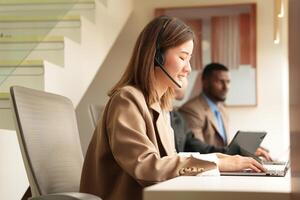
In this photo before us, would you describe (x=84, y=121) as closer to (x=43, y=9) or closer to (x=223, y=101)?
(x=223, y=101)

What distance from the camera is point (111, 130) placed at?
1.96 m

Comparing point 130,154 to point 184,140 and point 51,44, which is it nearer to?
point 51,44

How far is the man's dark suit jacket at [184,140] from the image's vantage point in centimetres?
401

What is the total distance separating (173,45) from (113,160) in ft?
1.58

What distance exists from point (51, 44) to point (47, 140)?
1.44 m

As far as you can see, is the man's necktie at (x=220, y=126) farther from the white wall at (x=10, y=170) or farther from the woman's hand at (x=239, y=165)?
the woman's hand at (x=239, y=165)

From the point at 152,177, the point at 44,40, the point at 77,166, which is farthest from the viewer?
the point at 44,40

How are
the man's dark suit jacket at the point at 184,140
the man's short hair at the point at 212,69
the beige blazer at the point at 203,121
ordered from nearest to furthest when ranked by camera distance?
the man's dark suit jacket at the point at 184,140, the beige blazer at the point at 203,121, the man's short hair at the point at 212,69

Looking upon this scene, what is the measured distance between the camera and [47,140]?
6.82 feet

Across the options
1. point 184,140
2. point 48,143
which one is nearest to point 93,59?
point 184,140

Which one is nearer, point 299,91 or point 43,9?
point 299,91

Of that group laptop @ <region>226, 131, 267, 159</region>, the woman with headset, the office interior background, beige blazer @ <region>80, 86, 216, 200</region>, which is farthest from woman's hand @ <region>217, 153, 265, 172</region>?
laptop @ <region>226, 131, 267, 159</region>

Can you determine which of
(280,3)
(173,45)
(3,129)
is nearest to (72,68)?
(3,129)

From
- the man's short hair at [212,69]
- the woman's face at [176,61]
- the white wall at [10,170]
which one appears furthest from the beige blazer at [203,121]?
the woman's face at [176,61]
